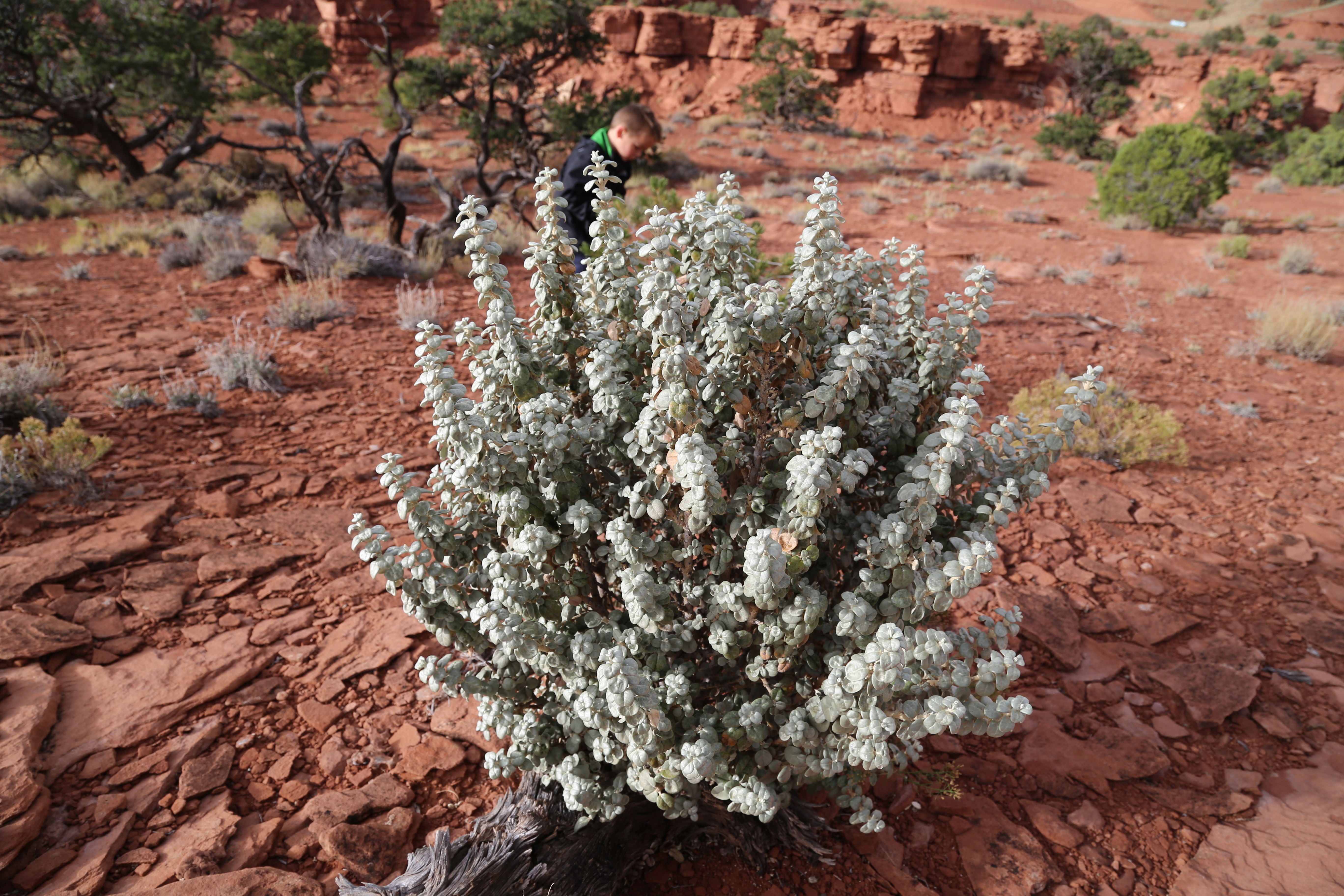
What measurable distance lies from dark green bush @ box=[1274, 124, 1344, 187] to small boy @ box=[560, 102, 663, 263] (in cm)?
2148

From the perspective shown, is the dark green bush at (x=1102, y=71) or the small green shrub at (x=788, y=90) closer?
the small green shrub at (x=788, y=90)

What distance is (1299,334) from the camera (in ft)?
21.3

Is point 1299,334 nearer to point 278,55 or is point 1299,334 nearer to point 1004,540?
point 1004,540

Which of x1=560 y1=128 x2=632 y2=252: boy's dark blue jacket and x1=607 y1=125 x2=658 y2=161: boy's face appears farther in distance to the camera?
x1=560 y1=128 x2=632 y2=252: boy's dark blue jacket

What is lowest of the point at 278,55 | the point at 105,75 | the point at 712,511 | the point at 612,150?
the point at 712,511

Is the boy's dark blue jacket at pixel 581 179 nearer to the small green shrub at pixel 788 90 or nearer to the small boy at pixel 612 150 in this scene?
the small boy at pixel 612 150

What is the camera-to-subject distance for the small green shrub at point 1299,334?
645 cm

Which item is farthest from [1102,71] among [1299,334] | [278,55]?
[278,55]

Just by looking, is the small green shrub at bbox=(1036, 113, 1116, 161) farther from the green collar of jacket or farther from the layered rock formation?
the green collar of jacket

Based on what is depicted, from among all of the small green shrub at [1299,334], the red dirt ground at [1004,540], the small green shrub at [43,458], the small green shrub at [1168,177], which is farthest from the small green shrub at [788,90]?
the small green shrub at [43,458]

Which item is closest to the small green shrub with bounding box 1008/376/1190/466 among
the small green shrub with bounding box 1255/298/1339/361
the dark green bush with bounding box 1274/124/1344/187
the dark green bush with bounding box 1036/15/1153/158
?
the small green shrub with bounding box 1255/298/1339/361

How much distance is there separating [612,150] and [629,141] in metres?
0.18

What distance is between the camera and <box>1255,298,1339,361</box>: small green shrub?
6453mm

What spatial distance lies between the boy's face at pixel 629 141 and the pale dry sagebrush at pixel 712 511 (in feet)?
11.0
